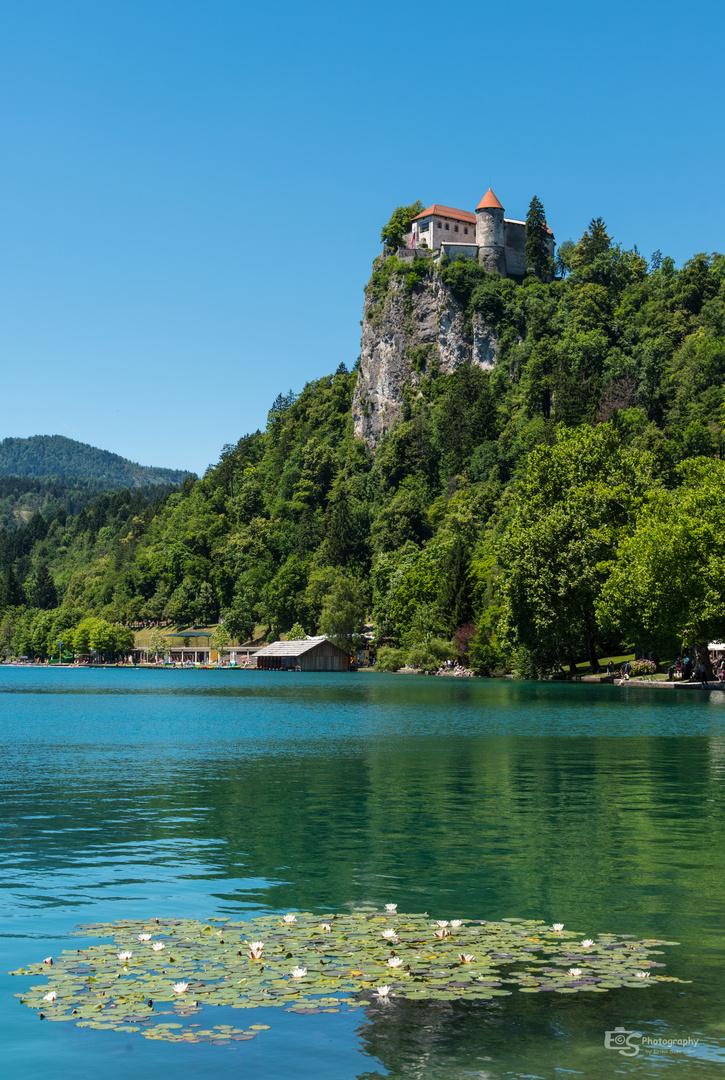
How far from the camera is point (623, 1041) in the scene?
9.74 metres

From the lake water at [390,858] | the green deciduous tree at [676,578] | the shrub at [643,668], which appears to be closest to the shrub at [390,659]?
the shrub at [643,668]

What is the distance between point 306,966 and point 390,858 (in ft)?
23.6

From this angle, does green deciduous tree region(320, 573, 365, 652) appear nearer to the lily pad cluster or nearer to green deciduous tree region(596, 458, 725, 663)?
green deciduous tree region(596, 458, 725, 663)

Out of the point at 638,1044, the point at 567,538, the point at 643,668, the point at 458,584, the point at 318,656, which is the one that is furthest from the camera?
the point at 318,656

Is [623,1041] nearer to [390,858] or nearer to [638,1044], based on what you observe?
[638,1044]

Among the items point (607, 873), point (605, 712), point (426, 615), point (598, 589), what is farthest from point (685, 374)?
point (607, 873)

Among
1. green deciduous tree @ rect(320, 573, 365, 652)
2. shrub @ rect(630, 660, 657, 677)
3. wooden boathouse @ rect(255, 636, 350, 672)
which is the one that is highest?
green deciduous tree @ rect(320, 573, 365, 652)

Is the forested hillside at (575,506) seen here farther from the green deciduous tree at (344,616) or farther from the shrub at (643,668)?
the shrub at (643,668)

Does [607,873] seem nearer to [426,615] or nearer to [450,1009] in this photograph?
[450,1009]

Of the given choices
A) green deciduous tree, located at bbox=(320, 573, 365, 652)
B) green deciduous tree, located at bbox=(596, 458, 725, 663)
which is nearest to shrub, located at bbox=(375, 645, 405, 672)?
green deciduous tree, located at bbox=(320, 573, 365, 652)

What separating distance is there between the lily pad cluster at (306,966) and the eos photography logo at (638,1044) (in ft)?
3.78

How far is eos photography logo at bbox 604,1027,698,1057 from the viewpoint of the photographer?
376 inches

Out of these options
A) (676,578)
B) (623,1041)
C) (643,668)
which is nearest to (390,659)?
(643,668)

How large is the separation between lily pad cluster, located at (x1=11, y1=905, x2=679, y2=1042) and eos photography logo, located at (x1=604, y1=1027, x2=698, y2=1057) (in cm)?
115
